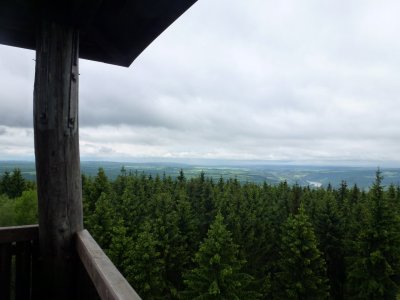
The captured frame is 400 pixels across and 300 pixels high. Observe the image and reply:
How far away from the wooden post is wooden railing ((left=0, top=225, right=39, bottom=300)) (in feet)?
0.48

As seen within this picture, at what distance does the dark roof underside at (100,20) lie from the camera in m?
2.58

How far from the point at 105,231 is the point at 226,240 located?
1102 centimetres

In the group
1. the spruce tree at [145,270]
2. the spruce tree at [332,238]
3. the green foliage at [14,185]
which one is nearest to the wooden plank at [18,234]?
the spruce tree at [145,270]

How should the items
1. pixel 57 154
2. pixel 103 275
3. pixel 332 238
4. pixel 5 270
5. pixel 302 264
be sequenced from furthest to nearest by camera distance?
pixel 332 238
pixel 302 264
pixel 5 270
pixel 57 154
pixel 103 275

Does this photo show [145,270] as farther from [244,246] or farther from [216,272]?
[244,246]

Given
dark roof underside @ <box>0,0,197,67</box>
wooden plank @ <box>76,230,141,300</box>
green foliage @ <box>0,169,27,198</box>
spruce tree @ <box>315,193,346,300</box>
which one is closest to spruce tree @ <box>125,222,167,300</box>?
spruce tree @ <box>315,193,346,300</box>

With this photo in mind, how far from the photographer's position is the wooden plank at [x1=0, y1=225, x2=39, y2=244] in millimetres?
2756

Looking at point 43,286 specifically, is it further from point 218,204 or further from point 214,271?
point 218,204

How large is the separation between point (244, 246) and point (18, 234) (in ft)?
103

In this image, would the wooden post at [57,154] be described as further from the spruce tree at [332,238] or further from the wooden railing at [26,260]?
the spruce tree at [332,238]

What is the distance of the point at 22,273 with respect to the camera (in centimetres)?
279

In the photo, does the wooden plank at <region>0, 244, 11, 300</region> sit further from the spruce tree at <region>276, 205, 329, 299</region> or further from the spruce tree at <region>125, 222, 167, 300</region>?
the spruce tree at <region>276, 205, 329, 299</region>

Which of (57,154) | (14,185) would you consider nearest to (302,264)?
(57,154)

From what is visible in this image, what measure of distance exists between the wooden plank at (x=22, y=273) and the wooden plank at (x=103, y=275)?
0.64 metres
